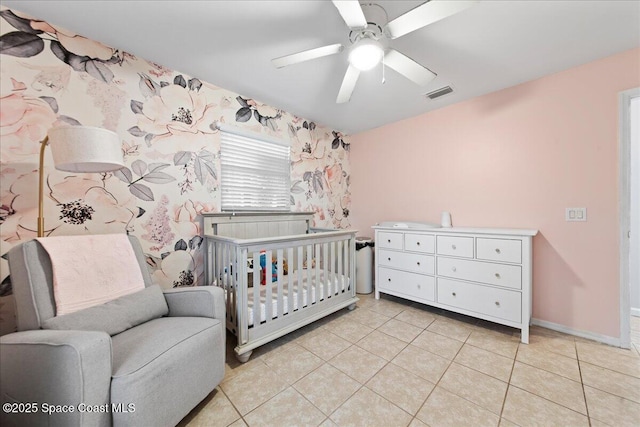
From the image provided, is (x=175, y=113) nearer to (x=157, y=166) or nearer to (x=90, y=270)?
(x=157, y=166)

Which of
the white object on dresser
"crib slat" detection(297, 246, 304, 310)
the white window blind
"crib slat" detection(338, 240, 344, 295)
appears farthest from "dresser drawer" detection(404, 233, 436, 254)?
the white window blind

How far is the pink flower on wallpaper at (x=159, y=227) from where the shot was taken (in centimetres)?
199

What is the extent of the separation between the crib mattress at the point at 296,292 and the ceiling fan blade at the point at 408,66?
1709 mm

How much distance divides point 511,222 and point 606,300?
87cm

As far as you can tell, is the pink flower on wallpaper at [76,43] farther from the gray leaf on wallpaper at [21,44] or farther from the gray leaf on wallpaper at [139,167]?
the gray leaf on wallpaper at [139,167]

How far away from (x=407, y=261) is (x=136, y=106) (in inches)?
115

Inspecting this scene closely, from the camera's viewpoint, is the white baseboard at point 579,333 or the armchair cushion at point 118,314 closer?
the armchair cushion at point 118,314

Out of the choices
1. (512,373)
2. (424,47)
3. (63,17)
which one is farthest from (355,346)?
(63,17)

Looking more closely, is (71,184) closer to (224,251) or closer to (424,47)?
(224,251)

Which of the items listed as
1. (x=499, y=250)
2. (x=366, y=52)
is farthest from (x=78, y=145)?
(x=499, y=250)

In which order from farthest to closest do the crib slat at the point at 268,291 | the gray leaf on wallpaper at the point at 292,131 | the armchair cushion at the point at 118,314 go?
the gray leaf on wallpaper at the point at 292,131
the crib slat at the point at 268,291
the armchair cushion at the point at 118,314

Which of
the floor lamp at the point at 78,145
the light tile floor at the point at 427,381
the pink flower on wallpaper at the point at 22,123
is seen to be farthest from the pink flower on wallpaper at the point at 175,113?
the light tile floor at the point at 427,381

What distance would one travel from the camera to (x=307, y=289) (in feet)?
7.11

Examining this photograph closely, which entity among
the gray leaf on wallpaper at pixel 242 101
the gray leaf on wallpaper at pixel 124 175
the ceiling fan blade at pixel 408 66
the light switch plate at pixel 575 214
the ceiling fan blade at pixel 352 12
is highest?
the gray leaf on wallpaper at pixel 242 101
